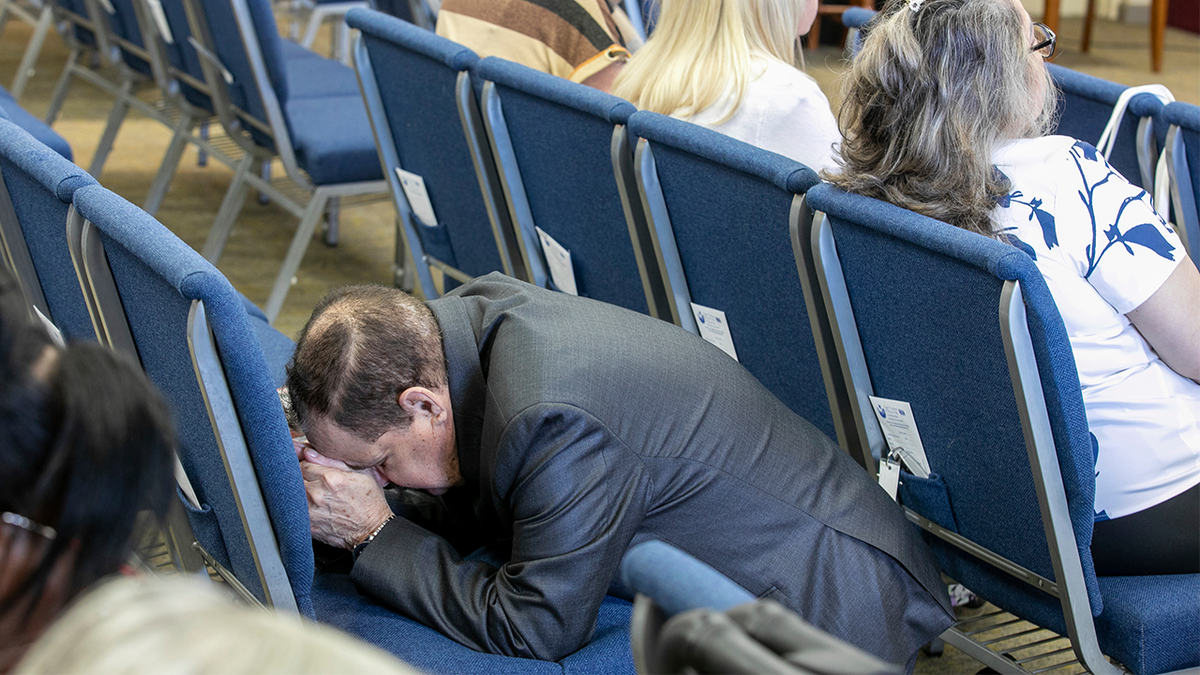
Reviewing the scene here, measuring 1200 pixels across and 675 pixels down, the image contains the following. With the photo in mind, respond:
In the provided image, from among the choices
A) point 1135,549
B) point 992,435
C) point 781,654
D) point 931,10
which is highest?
point 931,10

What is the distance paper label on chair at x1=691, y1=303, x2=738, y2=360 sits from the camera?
6.10 feet

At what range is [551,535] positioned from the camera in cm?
127

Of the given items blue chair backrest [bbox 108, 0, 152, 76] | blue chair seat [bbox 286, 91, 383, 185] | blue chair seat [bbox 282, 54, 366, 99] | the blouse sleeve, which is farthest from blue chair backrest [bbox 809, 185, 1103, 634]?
blue chair backrest [bbox 108, 0, 152, 76]

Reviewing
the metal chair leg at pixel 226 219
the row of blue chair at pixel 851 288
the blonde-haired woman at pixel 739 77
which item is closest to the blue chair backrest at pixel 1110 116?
the row of blue chair at pixel 851 288

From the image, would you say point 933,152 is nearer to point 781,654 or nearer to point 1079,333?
point 1079,333

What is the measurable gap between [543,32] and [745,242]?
1136 mm

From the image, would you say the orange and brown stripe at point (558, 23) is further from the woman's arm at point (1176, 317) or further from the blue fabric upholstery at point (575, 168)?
the woman's arm at point (1176, 317)

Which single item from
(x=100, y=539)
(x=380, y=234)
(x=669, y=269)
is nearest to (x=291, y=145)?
(x=380, y=234)

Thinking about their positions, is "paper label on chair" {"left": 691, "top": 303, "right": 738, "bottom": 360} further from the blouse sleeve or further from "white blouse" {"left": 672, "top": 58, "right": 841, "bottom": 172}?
the blouse sleeve

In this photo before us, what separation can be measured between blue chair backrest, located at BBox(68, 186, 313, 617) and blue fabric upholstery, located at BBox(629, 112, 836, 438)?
2.38ft

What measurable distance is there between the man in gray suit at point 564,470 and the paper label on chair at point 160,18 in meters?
2.43

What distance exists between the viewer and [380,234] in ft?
13.3

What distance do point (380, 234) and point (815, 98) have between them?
7.62 feet

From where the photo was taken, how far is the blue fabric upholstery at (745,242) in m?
1.59
